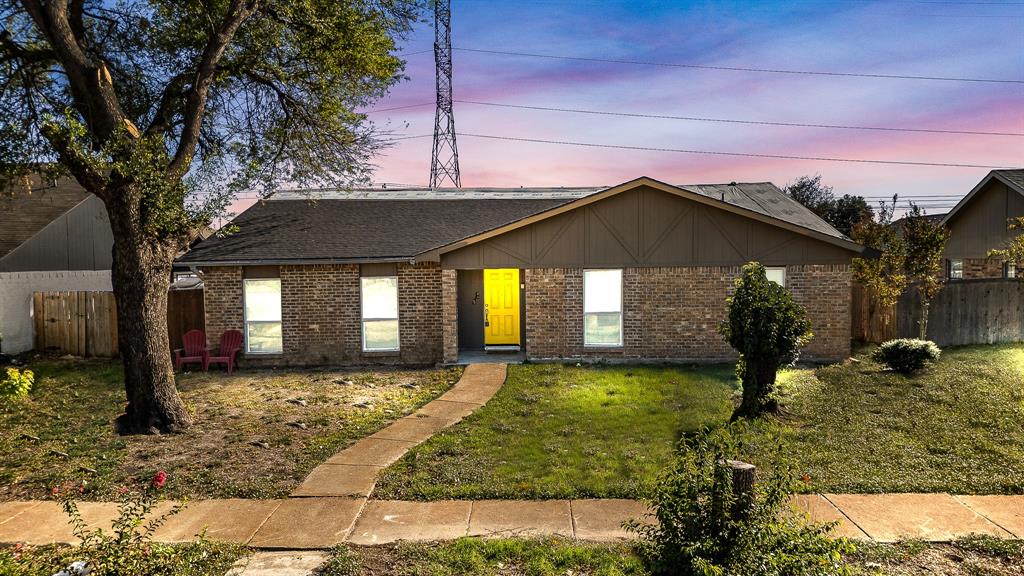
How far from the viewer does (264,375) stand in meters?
13.8

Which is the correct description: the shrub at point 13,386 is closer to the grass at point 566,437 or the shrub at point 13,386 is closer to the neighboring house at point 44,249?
the grass at point 566,437

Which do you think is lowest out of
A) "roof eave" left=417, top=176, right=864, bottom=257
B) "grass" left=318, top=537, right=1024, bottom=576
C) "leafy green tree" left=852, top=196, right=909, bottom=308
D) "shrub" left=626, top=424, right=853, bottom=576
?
"grass" left=318, top=537, right=1024, bottom=576

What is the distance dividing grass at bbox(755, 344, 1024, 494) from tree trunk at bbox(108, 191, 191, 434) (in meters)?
9.19

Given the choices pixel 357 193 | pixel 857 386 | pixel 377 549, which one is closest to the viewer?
pixel 377 549

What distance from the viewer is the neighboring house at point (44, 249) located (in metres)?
16.0

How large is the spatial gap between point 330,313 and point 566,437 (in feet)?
27.1

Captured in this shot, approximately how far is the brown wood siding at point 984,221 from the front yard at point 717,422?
8723 mm

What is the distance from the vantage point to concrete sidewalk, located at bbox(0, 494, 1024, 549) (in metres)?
5.58

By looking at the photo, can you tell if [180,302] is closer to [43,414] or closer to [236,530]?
[43,414]

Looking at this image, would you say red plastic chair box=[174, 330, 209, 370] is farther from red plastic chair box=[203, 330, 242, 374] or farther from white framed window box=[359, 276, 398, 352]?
white framed window box=[359, 276, 398, 352]

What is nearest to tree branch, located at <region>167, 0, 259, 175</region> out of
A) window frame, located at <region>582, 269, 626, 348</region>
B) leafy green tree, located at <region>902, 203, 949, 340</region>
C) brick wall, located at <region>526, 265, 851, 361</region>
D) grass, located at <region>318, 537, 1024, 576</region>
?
brick wall, located at <region>526, 265, 851, 361</region>

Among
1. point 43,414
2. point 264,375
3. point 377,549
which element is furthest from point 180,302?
point 377,549

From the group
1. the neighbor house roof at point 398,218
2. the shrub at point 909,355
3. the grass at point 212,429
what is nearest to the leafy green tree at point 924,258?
the neighbor house roof at point 398,218

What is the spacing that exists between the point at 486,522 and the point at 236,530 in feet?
7.98
